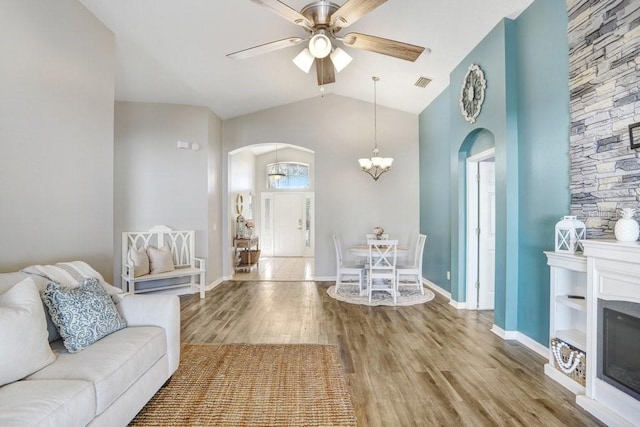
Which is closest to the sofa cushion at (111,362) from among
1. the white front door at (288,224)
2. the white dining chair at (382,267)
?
the white dining chair at (382,267)

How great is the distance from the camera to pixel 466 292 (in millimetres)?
4395

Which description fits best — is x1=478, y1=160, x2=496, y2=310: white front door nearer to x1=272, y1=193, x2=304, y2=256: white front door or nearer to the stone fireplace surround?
the stone fireplace surround

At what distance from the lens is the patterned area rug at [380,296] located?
4688 mm

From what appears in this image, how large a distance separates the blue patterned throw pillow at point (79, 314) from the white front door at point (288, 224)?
7909mm

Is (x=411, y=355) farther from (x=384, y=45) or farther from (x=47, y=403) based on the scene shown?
(x=384, y=45)

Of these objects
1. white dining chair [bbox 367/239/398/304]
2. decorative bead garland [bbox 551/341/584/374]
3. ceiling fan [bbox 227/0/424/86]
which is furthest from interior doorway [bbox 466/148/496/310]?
ceiling fan [bbox 227/0/424/86]

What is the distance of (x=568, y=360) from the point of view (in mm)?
2377

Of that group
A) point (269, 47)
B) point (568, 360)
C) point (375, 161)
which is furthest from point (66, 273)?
point (375, 161)

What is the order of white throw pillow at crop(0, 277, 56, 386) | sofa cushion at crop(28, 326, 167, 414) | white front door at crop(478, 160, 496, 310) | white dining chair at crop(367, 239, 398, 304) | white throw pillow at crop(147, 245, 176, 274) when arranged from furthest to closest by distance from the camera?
white throw pillow at crop(147, 245, 176, 274), white dining chair at crop(367, 239, 398, 304), white front door at crop(478, 160, 496, 310), sofa cushion at crop(28, 326, 167, 414), white throw pillow at crop(0, 277, 56, 386)

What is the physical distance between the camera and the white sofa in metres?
1.33

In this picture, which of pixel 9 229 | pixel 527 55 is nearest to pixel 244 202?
pixel 9 229

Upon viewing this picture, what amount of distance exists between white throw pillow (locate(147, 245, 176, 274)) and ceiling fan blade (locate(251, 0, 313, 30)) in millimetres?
3815

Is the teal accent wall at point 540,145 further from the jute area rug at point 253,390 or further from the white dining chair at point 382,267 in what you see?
the jute area rug at point 253,390

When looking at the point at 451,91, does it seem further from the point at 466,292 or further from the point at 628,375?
the point at 628,375
